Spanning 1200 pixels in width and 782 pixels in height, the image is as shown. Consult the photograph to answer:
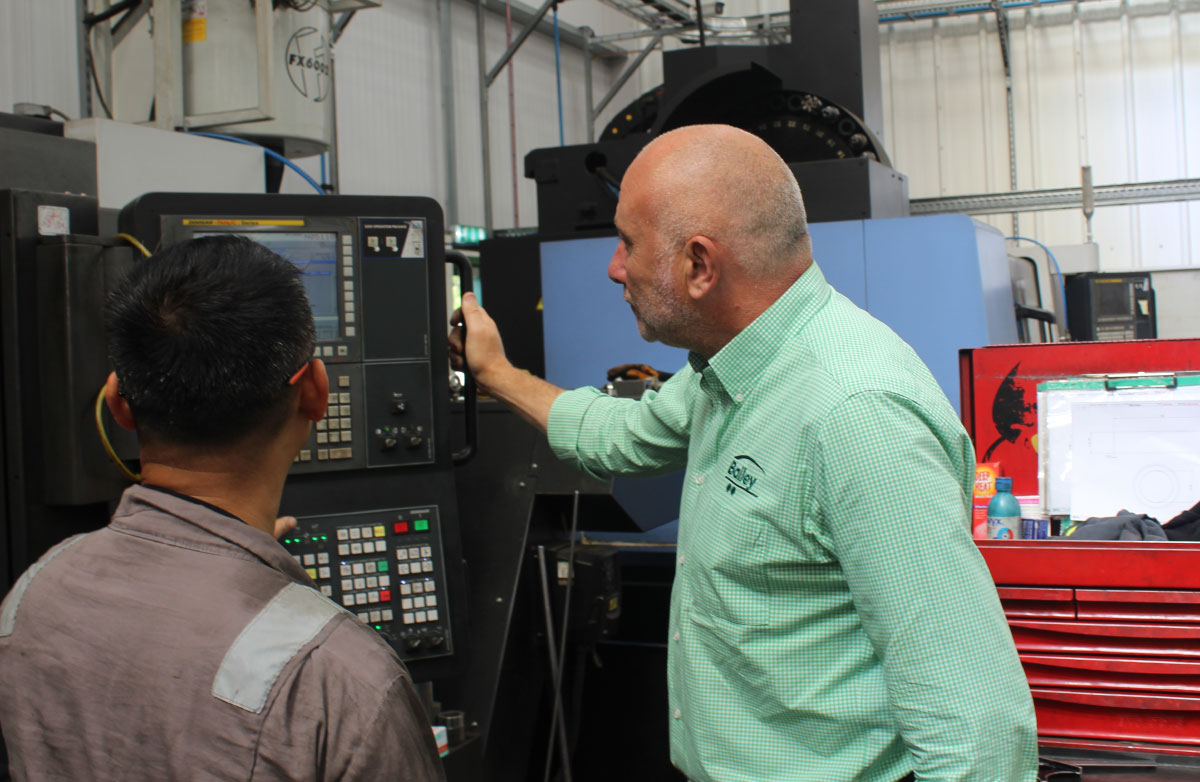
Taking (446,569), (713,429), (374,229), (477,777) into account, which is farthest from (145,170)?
(713,429)

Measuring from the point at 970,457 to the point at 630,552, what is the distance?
108cm

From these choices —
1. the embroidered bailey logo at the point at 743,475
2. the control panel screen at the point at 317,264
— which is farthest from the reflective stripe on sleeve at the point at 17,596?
the control panel screen at the point at 317,264

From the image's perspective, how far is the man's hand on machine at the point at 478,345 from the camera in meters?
1.54

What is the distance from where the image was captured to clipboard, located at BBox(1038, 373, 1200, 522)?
1347 millimetres

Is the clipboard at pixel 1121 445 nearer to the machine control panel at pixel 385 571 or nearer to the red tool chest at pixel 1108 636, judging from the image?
the red tool chest at pixel 1108 636

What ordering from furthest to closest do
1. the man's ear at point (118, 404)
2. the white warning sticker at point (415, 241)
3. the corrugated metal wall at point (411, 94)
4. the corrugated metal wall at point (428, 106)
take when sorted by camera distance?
the corrugated metal wall at point (428, 106), the corrugated metal wall at point (411, 94), the white warning sticker at point (415, 241), the man's ear at point (118, 404)

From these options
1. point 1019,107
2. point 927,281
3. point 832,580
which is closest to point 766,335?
point 832,580

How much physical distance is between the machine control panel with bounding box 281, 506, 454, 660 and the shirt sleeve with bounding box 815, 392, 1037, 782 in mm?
682

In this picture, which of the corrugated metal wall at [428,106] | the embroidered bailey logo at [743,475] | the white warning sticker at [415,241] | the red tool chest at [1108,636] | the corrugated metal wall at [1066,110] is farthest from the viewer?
the corrugated metal wall at [1066,110]

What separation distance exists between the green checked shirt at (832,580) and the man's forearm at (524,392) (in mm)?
368

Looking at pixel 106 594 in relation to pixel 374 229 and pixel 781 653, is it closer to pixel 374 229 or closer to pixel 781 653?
pixel 781 653

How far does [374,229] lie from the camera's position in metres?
1.46

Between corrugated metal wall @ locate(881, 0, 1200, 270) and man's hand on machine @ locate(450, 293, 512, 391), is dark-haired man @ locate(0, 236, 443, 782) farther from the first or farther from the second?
corrugated metal wall @ locate(881, 0, 1200, 270)

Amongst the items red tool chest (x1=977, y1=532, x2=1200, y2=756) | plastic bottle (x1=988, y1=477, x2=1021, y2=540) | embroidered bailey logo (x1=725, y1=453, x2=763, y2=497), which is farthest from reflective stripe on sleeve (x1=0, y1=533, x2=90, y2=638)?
plastic bottle (x1=988, y1=477, x2=1021, y2=540)
